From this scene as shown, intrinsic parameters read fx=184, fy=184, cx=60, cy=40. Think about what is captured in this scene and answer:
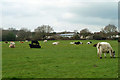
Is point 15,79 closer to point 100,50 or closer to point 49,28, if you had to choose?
point 100,50

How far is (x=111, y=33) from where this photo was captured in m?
99.4

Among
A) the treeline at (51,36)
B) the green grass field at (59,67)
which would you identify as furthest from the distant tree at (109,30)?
the green grass field at (59,67)

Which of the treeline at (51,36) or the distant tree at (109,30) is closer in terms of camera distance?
the treeline at (51,36)

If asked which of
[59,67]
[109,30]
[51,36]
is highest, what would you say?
[109,30]

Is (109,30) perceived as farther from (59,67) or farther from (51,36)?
(59,67)

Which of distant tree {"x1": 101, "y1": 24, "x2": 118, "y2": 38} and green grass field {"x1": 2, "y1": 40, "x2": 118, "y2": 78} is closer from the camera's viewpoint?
green grass field {"x1": 2, "y1": 40, "x2": 118, "y2": 78}

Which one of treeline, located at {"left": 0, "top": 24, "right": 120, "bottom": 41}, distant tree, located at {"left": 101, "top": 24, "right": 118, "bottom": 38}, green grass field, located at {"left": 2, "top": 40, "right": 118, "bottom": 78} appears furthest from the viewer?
distant tree, located at {"left": 101, "top": 24, "right": 118, "bottom": 38}

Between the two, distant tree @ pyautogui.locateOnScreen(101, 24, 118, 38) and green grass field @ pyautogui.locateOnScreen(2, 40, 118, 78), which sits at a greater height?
distant tree @ pyautogui.locateOnScreen(101, 24, 118, 38)

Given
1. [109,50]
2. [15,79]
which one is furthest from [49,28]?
[15,79]

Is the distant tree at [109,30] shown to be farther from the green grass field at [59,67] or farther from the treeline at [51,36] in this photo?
the green grass field at [59,67]

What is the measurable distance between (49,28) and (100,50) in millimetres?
100995

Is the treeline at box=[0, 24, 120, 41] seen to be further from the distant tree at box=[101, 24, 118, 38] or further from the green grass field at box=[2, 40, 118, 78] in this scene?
the green grass field at box=[2, 40, 118, 78]

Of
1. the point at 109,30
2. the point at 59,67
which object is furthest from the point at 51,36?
the point at 59,67

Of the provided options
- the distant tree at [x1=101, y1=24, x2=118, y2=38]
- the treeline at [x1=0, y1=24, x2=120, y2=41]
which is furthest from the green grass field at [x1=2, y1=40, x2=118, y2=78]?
the distant tree at [x1=101, y1=24, x2=118, y2=38]
